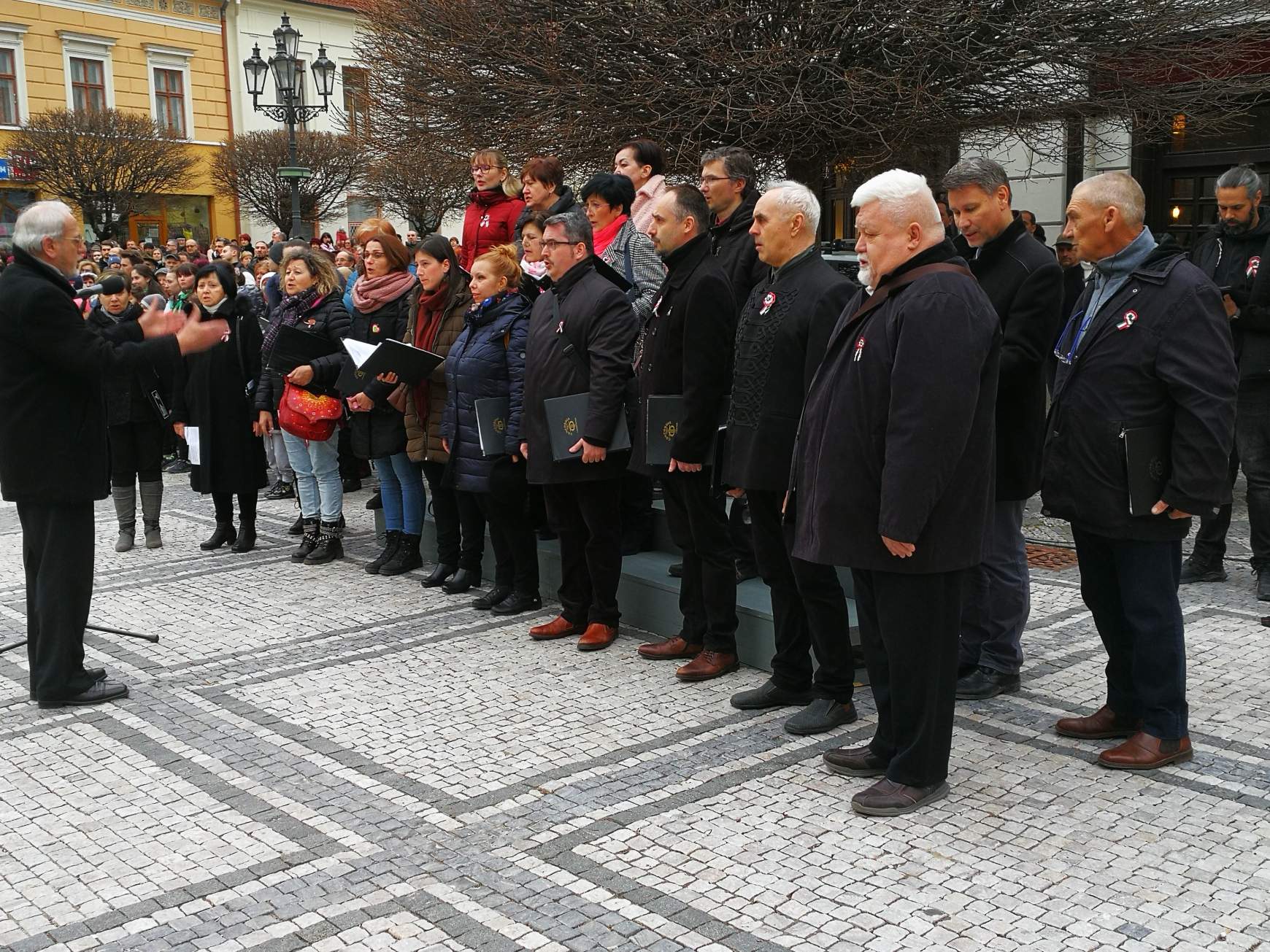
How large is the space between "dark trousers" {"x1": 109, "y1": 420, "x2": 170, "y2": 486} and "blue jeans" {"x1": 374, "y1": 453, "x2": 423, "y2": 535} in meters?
2.03

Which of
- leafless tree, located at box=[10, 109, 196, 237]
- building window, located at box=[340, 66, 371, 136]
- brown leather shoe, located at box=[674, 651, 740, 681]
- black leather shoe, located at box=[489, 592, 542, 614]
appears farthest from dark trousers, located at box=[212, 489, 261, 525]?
leafless tree, located at box=[10, 109, 196, 237]

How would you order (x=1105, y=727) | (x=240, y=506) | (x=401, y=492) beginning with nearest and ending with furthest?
(x=1105, y=727) < (x=401, y=492) < (x=240, y=506)

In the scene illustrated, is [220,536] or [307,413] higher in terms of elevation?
[307,413]

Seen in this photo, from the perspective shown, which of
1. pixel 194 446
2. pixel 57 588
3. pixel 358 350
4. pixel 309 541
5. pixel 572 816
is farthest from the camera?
pixel 194 446

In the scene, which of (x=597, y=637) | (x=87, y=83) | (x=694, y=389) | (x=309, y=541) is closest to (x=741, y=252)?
(x=694, y=389)

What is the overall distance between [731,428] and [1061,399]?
126 cm

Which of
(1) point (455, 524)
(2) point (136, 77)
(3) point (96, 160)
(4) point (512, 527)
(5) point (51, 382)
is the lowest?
(1) point (455, 524)

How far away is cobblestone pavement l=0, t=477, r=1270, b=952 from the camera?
3.69m

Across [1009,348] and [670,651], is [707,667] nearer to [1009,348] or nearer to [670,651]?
[670,651]

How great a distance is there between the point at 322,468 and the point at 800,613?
4231 mm

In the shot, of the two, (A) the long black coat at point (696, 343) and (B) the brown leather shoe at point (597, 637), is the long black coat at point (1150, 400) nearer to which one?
(A) the long black coat at point (696, 343)

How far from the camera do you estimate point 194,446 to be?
8.97 metres

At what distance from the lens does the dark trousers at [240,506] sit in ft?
29.7

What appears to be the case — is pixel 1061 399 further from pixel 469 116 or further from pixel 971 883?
pixel 469 116
